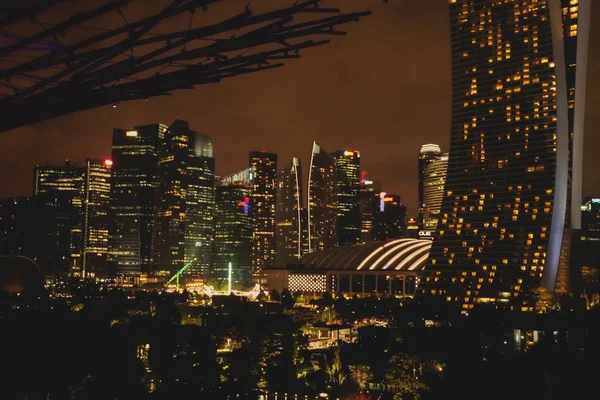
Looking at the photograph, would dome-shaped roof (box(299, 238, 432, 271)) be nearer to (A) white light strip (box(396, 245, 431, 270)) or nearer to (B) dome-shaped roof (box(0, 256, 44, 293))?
(A) white light strip (box(396, 245, 431, 270))

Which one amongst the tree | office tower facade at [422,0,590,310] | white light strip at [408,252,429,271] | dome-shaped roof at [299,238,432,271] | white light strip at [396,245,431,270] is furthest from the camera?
dome-shaped roof at [299,238,432,271]

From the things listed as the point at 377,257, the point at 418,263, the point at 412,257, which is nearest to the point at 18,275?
the point at 377,257

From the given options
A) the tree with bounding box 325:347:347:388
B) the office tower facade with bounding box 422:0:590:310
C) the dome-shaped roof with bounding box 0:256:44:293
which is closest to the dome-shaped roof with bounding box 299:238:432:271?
the office tower facade with bounding box 422:0:590:310

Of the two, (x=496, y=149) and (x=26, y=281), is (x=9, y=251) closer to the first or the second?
(x=26, y=281)

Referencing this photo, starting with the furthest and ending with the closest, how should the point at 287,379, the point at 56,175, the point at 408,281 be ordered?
the point at 56,175 → the point at 408,281 → the point at 287,379

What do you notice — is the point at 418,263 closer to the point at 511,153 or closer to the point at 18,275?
the point at 511,153

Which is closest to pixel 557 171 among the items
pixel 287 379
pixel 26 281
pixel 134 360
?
pixel 287 379
